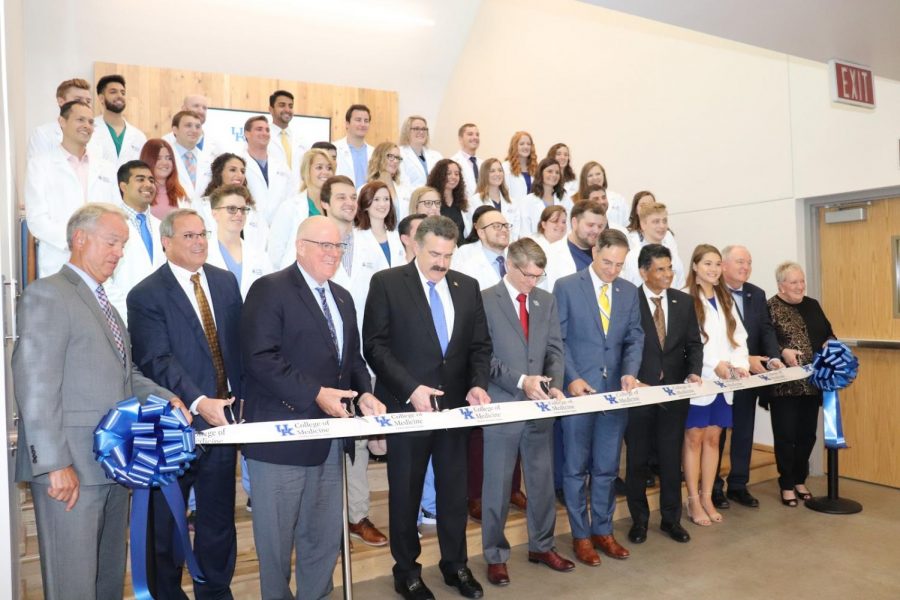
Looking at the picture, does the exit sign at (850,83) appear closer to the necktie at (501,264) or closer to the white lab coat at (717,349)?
the white lab coat at (717,349)

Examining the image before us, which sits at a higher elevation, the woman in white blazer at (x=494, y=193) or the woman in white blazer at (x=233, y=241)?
the woman in white blazer at (x=494, y=193)

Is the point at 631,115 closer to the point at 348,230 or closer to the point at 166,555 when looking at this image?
the point at 348,230

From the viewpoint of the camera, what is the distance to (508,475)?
171 inches

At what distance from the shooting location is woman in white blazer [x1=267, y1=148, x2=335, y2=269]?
566 cm

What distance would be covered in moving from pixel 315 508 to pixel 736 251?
4.00 m

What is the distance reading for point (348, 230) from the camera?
529 centimetres

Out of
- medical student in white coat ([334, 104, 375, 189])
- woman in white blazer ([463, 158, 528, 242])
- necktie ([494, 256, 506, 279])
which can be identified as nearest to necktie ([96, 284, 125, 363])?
necktie ([494, 256, 506, 279])

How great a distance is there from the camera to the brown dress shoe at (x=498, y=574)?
4.30 meters

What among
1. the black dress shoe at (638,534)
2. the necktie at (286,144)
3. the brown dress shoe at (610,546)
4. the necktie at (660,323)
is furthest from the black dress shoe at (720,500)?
the necktie at (286,144)

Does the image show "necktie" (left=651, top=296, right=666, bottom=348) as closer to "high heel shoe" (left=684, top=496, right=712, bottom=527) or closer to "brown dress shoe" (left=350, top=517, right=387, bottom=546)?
"high heel shoe" (left=684, top=496, right=712, bottom=527)

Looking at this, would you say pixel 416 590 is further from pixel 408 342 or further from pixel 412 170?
pixel 412 170

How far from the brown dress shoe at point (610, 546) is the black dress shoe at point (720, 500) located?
1418mm

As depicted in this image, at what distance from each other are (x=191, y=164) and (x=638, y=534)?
4.72m

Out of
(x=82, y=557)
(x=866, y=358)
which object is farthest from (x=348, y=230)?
(x=866, y=358)
